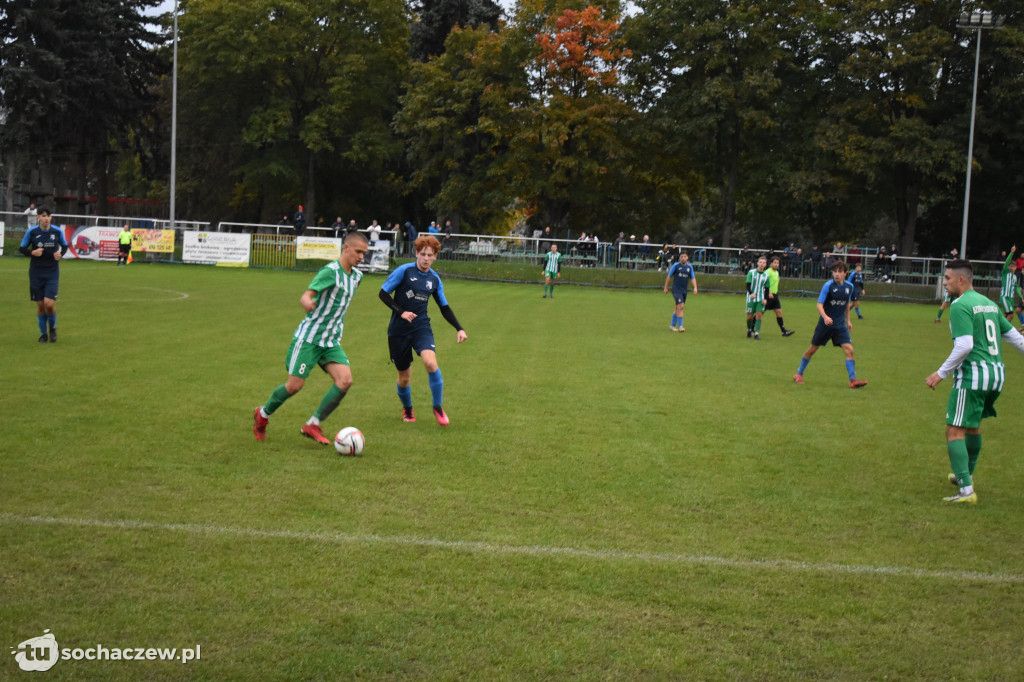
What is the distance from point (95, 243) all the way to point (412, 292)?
34528 mm

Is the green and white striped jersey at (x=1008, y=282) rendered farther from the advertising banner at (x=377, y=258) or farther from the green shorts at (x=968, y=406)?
the advertising banner at (x=377, y=258)

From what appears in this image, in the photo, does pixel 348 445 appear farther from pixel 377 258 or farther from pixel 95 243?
pixel 95 243

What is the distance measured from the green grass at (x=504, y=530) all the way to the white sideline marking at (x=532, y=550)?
24 millimetres

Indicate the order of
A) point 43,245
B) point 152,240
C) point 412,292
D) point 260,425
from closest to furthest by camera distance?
point 260,425 → point 412,292 → point 43,245 → point 152,240

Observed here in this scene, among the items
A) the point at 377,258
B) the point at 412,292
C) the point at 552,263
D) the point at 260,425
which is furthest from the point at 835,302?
the point at 377,258

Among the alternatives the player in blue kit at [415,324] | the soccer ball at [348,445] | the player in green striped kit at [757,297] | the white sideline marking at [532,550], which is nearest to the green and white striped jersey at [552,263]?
the player in green striped kit at [757,297]

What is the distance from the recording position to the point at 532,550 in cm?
593

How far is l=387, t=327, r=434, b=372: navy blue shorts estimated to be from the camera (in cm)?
995

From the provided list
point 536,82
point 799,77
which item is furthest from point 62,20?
point 799,77

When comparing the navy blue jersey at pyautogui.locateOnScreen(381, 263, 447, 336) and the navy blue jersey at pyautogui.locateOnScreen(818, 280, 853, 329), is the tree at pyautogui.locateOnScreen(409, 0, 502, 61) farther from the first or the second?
the navy blue jersey at pyautogui.locateOnScreen(381, 263, 447, 336)

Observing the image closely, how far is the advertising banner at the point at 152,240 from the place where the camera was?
39.6 meters

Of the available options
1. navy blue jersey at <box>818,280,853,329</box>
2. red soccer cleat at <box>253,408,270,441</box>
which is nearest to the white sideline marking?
red soccer cleat at <box>253,408,270,441</box>

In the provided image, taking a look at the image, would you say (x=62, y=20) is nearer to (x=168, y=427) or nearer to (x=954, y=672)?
(x=168, y=427)

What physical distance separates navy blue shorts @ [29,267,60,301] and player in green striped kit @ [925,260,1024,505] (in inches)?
496
